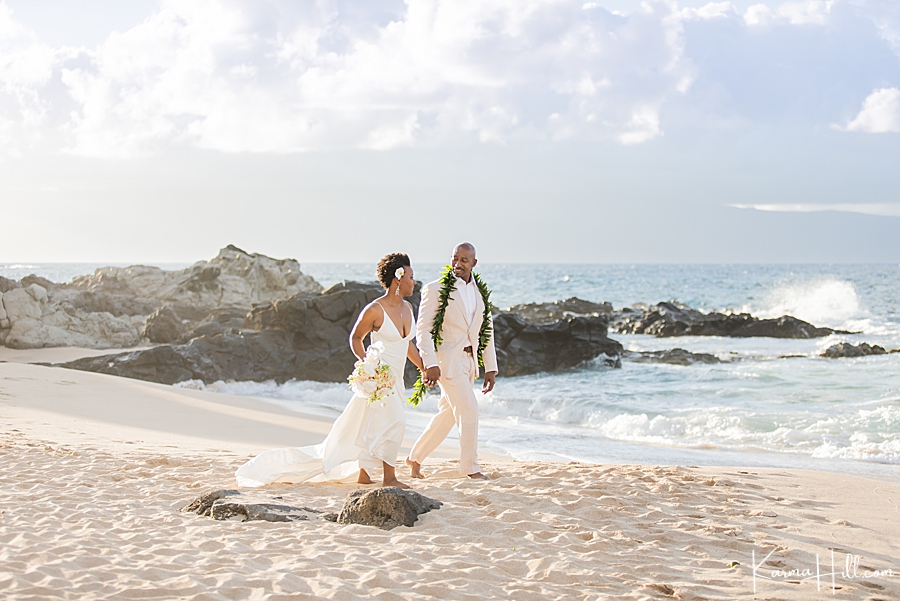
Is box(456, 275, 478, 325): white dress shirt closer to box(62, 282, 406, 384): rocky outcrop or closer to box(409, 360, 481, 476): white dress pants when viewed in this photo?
box(409, 360, 481, 476): white dress pants

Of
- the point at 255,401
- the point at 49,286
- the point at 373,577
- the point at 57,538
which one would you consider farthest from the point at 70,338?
the point at 373,577

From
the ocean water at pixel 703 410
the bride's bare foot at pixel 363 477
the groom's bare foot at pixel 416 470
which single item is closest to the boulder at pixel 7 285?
the ocean water at pixel 703 410

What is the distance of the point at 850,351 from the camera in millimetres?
23062

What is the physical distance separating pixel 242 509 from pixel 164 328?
1927 centimetres

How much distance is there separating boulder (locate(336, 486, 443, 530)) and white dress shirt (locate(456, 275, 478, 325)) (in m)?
2.01

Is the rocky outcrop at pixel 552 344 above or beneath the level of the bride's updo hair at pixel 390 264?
beneath

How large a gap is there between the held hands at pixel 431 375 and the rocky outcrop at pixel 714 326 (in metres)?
26.5

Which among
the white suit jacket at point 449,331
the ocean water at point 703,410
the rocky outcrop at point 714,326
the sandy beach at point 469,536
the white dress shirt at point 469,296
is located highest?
the white dress shirt at point 469,296

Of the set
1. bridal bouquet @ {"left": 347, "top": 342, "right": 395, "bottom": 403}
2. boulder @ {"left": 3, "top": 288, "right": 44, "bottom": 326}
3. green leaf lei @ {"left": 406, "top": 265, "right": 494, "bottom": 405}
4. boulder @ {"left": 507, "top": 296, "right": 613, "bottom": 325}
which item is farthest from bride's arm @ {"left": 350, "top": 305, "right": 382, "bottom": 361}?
boulder @ {"left": 507, "top": 296, "right": 613, "bottom": 325}

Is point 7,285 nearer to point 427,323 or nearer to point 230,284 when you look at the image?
point 230,284

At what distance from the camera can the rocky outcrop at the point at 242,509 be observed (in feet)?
17.7

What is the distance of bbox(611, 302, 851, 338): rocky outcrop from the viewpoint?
30.5 meters

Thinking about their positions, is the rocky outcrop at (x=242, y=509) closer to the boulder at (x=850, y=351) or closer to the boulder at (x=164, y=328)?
the boulder at (x=164, y=328)

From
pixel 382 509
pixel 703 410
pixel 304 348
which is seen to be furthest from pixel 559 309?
pixel 382 509
